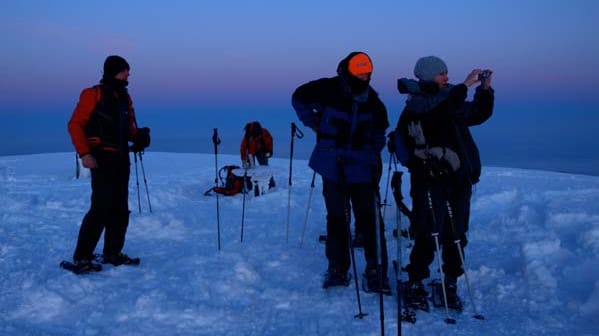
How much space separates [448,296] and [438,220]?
667mm

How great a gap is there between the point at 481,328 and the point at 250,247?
331cm

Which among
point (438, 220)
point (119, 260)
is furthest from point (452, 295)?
point (119, 260)

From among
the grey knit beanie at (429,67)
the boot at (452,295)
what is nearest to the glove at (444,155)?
the grey knit beanie at (429,67)

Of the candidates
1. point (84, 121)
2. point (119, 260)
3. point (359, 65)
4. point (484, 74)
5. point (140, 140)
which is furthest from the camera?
point (140, 140)

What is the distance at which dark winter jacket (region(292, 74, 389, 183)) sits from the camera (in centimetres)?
471

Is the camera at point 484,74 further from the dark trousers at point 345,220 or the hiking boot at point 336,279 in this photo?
the hiking boot at point 336,279

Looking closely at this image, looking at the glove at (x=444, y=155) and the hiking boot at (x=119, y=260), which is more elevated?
the glove at (x=444, y=155)

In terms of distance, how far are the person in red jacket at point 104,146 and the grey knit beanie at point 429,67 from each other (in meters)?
3.06

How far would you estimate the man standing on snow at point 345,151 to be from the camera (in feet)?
15.4

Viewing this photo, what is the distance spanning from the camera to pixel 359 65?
450 cm

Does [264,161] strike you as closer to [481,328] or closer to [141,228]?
[141,228]

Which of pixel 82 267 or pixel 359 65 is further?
pixel 82 267

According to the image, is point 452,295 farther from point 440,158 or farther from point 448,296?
point 440,158

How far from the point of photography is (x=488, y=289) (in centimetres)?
477
